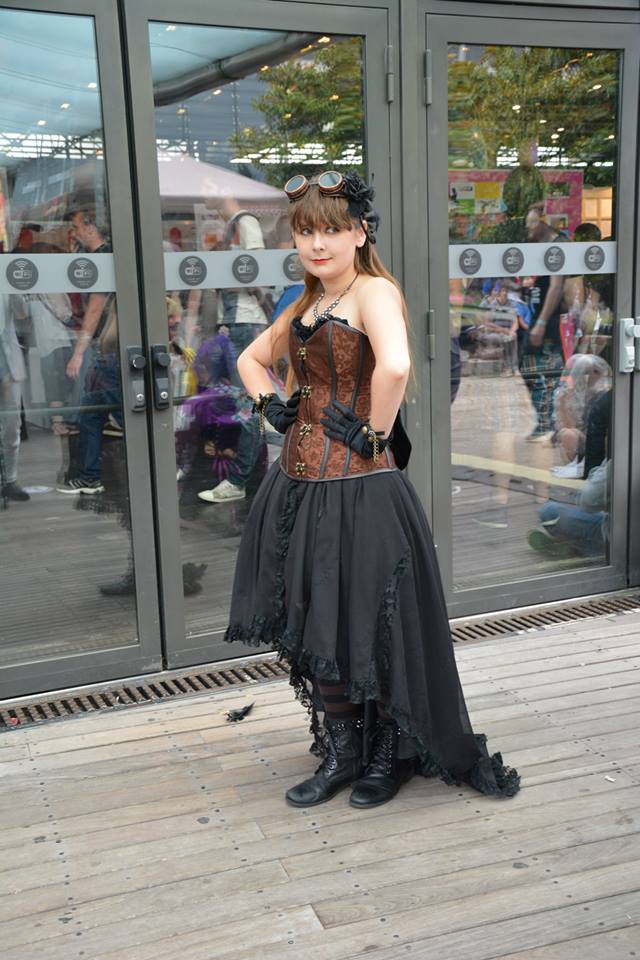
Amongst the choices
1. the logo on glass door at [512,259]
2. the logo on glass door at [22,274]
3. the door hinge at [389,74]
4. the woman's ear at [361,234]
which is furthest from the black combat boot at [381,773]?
the door hinge at [389,74]

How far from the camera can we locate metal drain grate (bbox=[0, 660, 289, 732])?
344 centimetres

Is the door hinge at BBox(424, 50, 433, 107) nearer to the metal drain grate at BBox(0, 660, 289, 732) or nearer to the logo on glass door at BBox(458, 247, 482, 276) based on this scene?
the logo on glass door at BBox(458, 247, 482, 276)

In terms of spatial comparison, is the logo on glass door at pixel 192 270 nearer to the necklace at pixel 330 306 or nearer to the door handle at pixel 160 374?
the door handle at pixel 160 374

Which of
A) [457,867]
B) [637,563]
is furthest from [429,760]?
[637,563]

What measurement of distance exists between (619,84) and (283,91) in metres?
1.48

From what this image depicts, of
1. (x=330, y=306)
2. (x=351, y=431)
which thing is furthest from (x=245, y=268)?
(x=351, y=431)

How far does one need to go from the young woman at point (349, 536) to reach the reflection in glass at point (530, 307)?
4.83 ft

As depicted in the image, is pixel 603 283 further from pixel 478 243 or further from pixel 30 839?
pixel 30 839

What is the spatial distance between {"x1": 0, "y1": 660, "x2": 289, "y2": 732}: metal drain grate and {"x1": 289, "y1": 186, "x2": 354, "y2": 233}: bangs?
1754 millimetres

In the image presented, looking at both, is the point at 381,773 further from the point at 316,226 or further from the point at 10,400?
the point at 10,400

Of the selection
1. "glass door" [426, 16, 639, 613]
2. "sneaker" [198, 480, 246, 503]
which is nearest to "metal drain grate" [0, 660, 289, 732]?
"sneaker" [198, 480, 246, 503]

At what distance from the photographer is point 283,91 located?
3.73 meters

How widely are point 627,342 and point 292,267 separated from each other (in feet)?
5.00

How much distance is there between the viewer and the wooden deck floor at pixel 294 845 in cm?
222
